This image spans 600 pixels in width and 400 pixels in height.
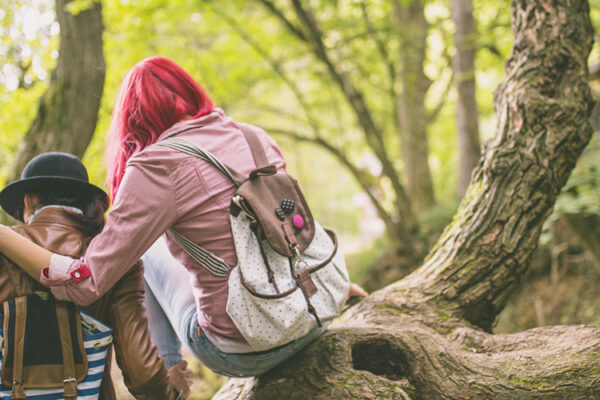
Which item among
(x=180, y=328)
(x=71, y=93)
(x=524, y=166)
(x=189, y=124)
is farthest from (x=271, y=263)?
(x=71, y=93)

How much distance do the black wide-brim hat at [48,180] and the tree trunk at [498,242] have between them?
3.76 ft

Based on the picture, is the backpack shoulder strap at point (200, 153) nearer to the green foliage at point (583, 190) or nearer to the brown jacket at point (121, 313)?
the brown jacket at point (121, 313)

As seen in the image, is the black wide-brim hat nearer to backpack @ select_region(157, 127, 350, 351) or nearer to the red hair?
the red hair

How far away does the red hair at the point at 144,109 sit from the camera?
188cm

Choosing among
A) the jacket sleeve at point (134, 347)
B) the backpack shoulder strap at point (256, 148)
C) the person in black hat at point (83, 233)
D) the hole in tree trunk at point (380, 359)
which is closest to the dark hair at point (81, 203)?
the person in black hat at point (83, 233)

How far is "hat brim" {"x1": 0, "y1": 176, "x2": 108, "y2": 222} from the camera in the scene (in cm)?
182

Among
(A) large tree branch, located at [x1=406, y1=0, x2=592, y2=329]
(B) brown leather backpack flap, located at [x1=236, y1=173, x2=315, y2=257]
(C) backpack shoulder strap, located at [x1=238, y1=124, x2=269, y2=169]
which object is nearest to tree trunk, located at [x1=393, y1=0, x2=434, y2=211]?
(A) large tree branch, located at [x1=406, y1=0, x2=592, y2=329]

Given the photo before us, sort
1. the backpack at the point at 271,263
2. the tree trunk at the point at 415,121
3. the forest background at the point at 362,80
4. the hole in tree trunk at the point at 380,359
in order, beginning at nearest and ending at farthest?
the backpack at the point at 271,263 < the hole in tree trunk at the point at 380,359 < the forest background at the point at 362,80 < the tree trunk at the point at 415,121

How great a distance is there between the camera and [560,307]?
5.52 meters

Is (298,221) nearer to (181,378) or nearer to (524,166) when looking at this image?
(181,378)

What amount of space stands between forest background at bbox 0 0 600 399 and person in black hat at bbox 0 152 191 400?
106 centimetres

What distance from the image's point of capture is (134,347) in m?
1.85

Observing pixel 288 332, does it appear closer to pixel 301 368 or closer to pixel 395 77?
pixel 301 368

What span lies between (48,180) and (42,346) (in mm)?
636
